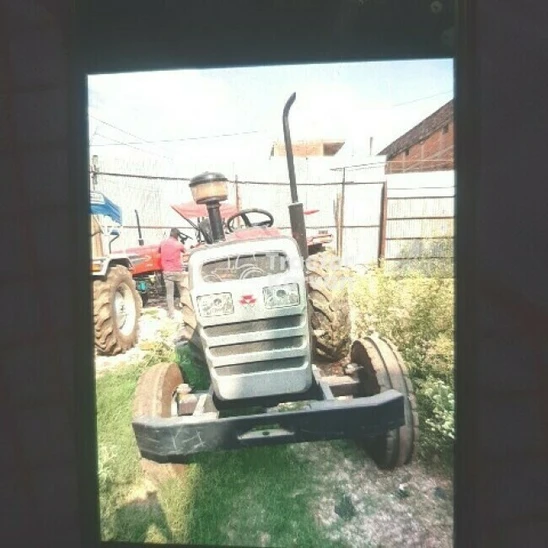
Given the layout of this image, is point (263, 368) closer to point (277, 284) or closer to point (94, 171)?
point (277, 284)

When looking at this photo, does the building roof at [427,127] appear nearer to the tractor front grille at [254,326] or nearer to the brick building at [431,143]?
the brick building at [431,143]

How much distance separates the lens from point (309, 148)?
974 millimetres

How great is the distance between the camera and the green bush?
3.16 feet

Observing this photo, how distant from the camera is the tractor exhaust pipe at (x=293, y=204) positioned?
3.15 feet

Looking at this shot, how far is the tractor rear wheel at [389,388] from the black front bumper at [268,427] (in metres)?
0.02

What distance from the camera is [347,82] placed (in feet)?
3.11

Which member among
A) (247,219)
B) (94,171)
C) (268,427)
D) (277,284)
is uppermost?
(94,171)

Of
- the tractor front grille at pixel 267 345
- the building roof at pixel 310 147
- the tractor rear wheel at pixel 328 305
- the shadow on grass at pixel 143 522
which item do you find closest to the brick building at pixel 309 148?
the building roof at pixel 310 147

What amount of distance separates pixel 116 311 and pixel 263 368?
43 cm

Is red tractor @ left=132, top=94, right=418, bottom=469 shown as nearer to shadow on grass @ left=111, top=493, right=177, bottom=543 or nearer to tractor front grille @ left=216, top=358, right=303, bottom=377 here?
tractor front grille @ left=216, top=358, right=303, bottom=377

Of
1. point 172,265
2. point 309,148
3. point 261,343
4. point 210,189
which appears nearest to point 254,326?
point 261,343
